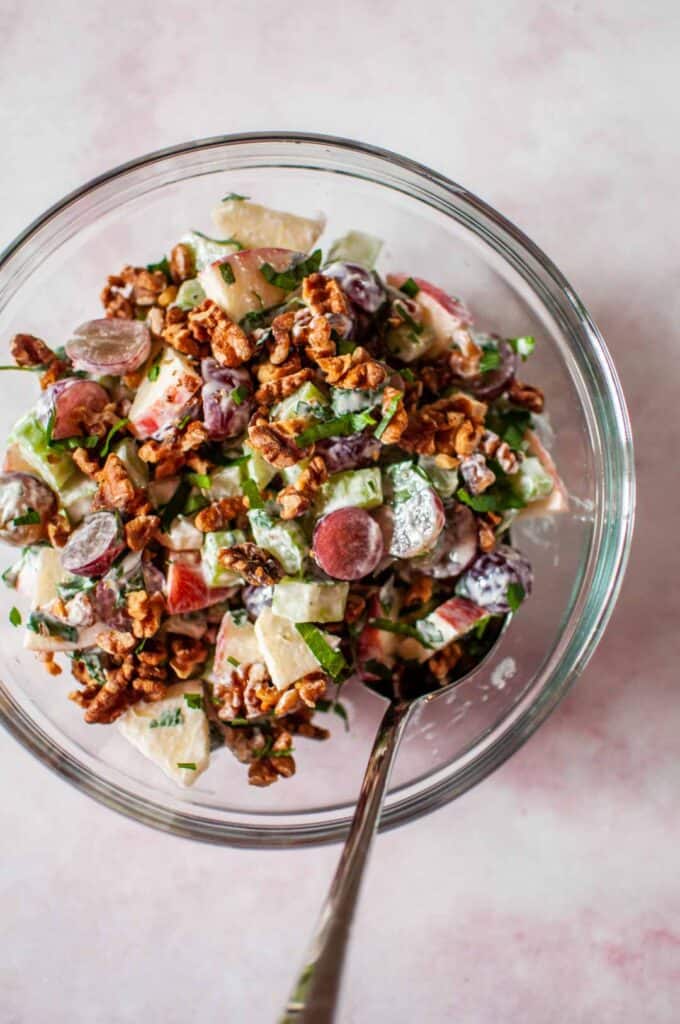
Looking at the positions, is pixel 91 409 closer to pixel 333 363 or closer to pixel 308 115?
pixel 333 363

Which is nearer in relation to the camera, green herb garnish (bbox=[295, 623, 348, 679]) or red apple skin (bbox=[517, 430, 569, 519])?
green herb garnish (bbox=[295, 623, 348, 679])

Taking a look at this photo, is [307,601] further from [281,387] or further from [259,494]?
[281,387]

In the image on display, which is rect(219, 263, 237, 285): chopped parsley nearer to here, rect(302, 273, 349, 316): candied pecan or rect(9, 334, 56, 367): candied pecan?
rect(302, 273, 349, 316): candied pecan

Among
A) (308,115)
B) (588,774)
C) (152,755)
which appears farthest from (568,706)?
(308,115)

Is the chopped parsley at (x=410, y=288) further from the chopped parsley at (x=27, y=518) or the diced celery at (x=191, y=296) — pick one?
the chopped parsley at (x=27, y=518)

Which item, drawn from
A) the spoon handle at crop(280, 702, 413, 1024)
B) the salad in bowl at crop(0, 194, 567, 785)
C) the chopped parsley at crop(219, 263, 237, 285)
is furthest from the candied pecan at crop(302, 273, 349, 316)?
the spoon handle at crop(280, 702, 413, 1024)

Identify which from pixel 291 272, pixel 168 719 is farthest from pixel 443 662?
pixel 291 272
